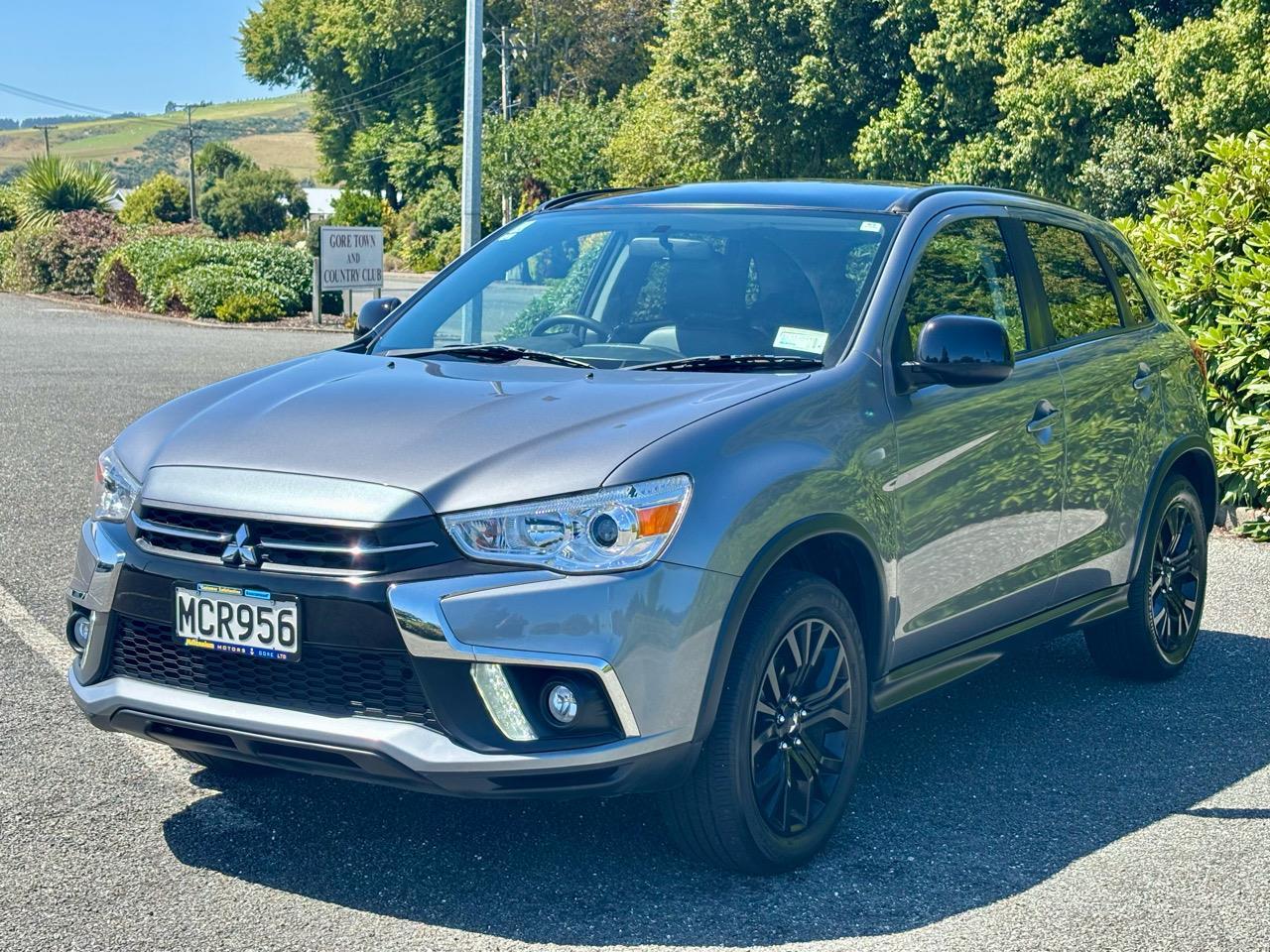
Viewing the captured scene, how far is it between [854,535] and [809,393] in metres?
0.40

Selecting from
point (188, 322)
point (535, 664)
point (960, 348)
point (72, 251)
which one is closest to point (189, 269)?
point (188, 322)

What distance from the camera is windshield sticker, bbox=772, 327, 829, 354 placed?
4762 mm

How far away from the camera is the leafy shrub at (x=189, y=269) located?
29344 millimetres

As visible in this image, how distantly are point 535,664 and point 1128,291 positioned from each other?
3621 millimetres

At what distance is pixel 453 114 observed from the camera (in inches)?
3093

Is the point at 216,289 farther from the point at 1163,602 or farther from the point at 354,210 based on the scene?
the point at 354,210

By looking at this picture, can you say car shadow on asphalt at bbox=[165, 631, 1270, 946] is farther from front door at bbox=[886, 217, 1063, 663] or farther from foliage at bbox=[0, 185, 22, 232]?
foliage at bbox=[0, 185, 22, 232]

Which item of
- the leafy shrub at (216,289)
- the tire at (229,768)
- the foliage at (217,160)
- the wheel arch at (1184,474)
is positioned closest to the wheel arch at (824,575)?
the tire at (229,768)

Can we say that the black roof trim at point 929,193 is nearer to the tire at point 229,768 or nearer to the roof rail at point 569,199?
the roof rail at point 569,199

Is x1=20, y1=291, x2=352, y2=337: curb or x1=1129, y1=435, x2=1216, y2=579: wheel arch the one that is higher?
x1=1129, y1=435, x2=1216, y2=579: wheel arch

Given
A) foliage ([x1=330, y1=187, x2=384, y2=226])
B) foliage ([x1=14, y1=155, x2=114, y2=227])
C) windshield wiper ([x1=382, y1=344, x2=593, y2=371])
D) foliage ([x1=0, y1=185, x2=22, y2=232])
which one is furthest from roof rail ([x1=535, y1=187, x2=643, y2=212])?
foliage ([x1=330, y1=187, x2=384, y2=226])

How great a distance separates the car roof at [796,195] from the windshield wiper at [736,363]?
807 millimetres

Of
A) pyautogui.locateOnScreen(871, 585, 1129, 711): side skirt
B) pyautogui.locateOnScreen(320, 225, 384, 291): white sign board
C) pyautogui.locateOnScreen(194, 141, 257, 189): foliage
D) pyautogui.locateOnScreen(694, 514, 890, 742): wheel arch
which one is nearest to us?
pyautogui.locateOnScreen(694, 514, 890, 742): wheel arch

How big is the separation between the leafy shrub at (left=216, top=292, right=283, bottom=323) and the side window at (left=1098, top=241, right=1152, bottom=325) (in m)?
23.5
